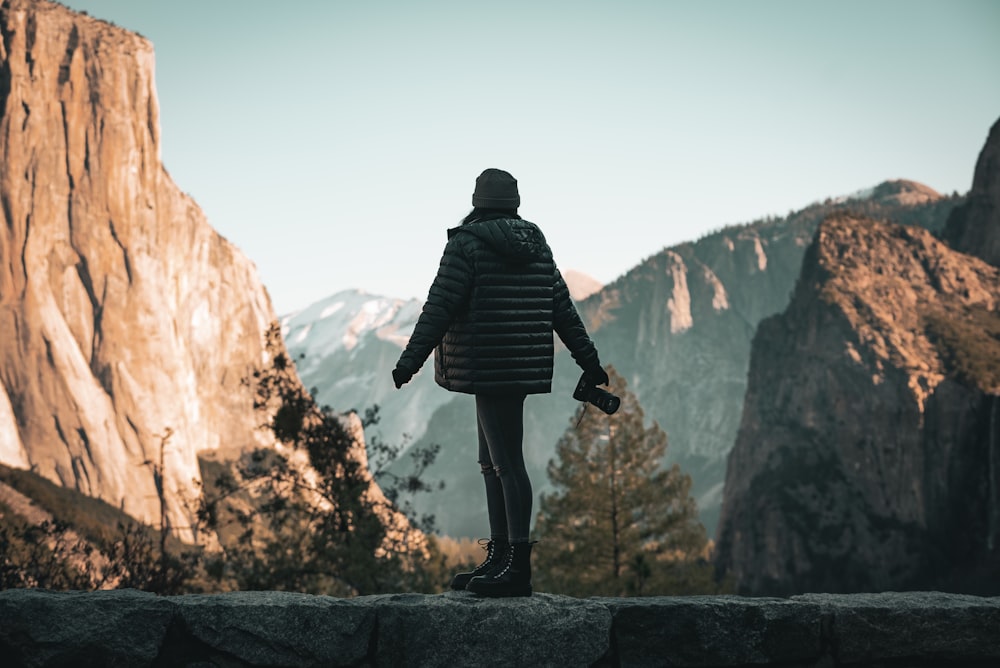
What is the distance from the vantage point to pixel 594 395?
5.87m

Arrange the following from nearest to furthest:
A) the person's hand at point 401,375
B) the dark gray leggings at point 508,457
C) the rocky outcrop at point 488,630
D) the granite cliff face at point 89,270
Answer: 1. the rocky outcrop at point 488,630
2. the person's hand at point 401,375
3. the dark gray leggings at point 508,457
4. the granite cliff face at point 89,270

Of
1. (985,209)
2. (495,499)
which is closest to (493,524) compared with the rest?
(495,499)

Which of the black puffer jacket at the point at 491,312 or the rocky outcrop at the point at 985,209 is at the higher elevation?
the rocky outcrop at the point at 985,209

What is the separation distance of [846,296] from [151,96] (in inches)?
4465

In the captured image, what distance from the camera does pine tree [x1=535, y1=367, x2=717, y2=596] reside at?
88.2ft

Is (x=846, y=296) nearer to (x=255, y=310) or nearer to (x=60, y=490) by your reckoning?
(x=60, y=490)

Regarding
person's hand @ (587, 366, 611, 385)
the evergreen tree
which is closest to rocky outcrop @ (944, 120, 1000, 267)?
the evergreen tree

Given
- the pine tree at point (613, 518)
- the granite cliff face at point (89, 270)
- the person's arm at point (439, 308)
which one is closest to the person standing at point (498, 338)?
the person's arm at point (439, 308)

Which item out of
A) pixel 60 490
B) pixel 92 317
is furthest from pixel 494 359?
pixel 92 317

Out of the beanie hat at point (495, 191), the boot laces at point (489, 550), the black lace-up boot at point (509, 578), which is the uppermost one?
the beanie hat at point (495, 191)

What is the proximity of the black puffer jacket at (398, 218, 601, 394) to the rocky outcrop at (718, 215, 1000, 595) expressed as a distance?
230 ft

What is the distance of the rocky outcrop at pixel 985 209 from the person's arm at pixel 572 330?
354ft

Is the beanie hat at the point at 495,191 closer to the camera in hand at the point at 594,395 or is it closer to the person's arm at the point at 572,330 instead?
the person's arm at the point at 572,330

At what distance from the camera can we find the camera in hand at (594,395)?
5773mm
